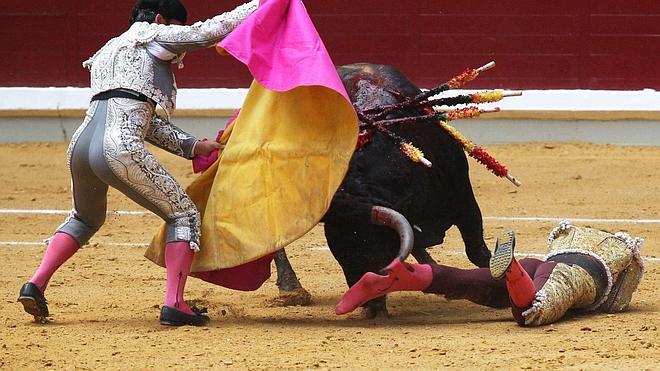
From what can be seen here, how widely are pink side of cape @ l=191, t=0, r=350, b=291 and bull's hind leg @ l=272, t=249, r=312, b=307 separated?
0.99 metres

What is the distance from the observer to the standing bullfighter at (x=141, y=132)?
13.6 feet

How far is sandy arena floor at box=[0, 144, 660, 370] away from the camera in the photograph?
373 cm

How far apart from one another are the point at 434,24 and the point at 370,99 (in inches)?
192

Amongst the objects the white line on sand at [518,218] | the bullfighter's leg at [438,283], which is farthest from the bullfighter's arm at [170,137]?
the white line on sand at [518,218]

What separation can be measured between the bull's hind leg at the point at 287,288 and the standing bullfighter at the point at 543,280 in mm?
803

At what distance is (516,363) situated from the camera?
359 cm

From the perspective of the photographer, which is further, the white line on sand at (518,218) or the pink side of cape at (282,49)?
the white line on sand at (518,218)

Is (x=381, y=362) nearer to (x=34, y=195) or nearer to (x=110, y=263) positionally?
(x=110, y=263)

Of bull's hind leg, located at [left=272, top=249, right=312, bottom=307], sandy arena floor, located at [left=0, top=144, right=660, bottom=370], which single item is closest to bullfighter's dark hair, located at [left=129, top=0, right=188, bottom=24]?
sandy arena floor, located at [left=0, top=144, right=660, bottom=370]

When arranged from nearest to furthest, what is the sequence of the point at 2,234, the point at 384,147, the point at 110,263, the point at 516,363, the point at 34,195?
the point at 516,363 < the point at 384,147 < the point at 110,263 < the point at 2,234 < the point at 34,195

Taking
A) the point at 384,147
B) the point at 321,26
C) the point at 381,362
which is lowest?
the point at 381,362

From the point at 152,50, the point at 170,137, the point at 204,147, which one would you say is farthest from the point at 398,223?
the point at 152,50

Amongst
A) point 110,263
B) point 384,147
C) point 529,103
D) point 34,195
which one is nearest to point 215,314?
point 384,147

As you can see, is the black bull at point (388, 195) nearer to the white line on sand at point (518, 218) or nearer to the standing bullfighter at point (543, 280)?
the standing bullfighter at point (543, 280)
